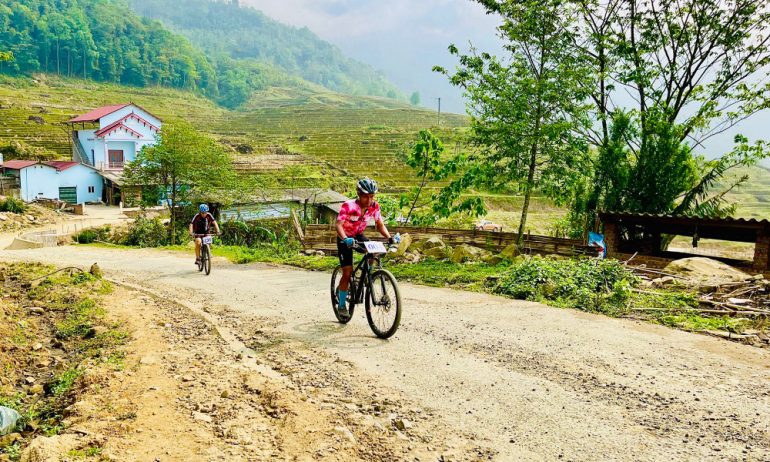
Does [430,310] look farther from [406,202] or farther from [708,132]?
[708,132]

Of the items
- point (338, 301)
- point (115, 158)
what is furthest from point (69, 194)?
point (338, 301)

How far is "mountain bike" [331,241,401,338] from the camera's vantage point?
6.49 metres

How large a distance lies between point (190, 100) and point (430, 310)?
14096 cm

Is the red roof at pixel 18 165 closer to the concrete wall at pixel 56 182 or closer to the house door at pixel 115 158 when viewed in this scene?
the concrete wall at pixel 56 182

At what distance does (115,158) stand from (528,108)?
46.7 meters

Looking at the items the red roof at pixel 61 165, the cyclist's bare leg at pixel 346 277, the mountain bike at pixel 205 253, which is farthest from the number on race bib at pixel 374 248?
the red roof at pixel 61 165

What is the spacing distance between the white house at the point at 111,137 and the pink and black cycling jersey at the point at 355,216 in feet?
160

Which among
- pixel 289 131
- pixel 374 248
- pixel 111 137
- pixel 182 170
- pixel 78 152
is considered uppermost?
pixel 289 131

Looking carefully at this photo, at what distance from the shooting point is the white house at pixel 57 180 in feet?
137

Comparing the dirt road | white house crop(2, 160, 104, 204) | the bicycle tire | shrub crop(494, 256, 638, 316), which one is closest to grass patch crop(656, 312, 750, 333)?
the dirt road

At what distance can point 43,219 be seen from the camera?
1371 inches

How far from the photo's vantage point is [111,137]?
50.4m

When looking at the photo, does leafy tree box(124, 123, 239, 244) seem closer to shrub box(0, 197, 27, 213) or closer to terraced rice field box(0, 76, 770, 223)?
terraced rice field box(0, 76, 770, 223)

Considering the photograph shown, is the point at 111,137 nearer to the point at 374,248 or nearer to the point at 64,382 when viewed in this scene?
the point at 64,382
